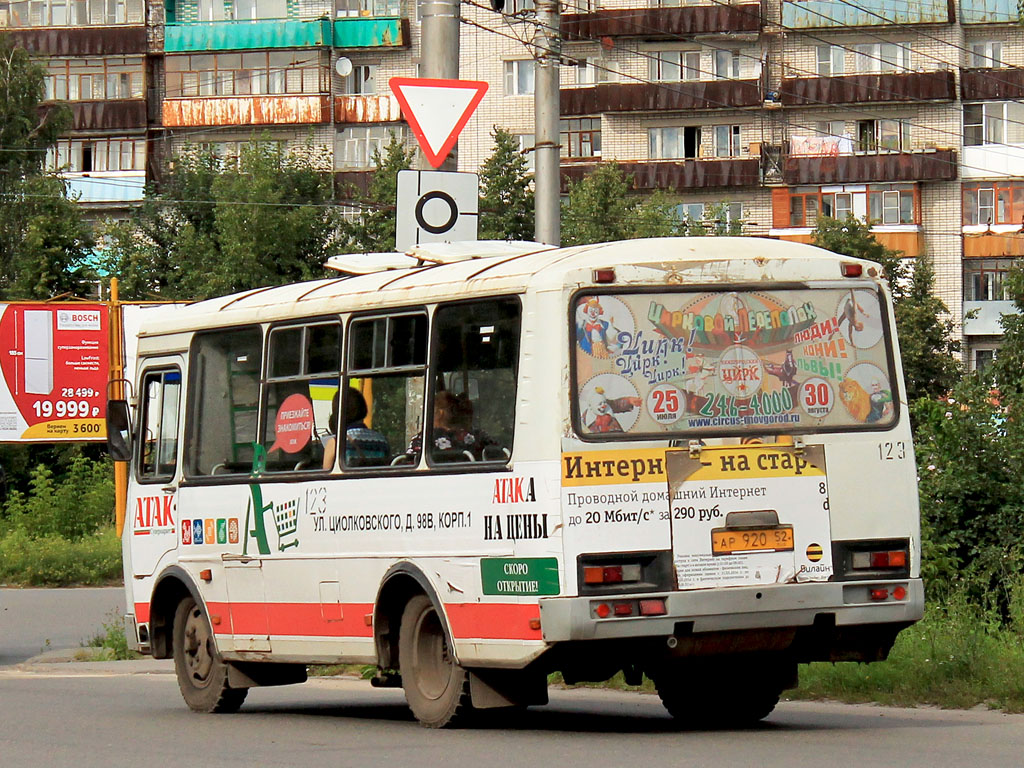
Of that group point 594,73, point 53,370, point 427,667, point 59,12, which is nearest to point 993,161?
point 594,73

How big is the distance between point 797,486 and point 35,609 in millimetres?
19960

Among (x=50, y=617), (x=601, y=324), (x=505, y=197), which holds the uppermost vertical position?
(x=505, y=197)

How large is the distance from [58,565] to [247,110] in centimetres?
3689

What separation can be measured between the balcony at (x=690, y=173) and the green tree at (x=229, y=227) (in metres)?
10.6

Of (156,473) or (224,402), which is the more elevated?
(224,402)

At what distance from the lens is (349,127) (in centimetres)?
6925

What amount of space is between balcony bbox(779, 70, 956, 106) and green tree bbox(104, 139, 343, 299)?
16.1 metres

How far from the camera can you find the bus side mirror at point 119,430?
14258 mm

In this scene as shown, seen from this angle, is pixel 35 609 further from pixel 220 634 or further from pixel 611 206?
pixel 611 206

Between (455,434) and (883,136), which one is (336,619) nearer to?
(455,434)

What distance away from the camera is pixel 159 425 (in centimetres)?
1403

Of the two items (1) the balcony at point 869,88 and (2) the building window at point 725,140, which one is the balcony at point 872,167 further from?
(2) the building window at point 725,140

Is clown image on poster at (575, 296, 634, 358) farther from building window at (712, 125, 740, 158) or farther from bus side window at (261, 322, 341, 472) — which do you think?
building window at (712, 125, 740, 158)

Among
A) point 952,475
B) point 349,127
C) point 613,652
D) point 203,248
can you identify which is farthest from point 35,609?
point 349,127
